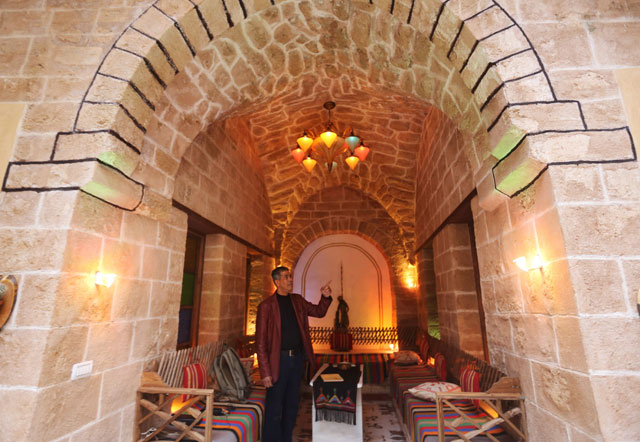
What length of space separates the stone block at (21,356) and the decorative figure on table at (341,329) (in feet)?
17.1

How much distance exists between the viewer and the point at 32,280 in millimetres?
1890

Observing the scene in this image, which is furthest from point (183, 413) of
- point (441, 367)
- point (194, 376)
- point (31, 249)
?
point (441, 367)

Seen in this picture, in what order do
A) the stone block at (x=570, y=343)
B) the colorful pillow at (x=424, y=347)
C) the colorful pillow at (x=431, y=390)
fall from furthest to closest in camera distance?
the colorful pillow at (x=424, y=347) < the colorful pillow at (x=431, y=390) < the stone block at (x=570, y=343)

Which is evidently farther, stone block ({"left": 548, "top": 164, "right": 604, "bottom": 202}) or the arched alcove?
the arched alcove

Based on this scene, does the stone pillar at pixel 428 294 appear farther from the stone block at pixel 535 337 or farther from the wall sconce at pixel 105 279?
the wall sconce at pixel 105 279

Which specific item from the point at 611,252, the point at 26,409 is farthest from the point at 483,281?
the point at 26,409

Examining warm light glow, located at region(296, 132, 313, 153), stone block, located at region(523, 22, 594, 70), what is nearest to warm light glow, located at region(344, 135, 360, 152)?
warm light glow, located at region(296, 132, 313, 153)

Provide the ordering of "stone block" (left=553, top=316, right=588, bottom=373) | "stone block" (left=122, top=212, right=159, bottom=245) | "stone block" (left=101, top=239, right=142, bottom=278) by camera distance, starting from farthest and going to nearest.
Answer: "stone block" (left=122, top=212, right=159, bottom=245) < "stone block" (left=101, top=239, right=142, bottom=278) < "stone block" (left=553, top=316, right=588, bottom=373)

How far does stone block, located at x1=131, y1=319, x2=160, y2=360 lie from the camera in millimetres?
2531

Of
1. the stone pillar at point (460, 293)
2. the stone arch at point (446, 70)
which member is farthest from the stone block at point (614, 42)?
the stone pillar at point (460, 293)

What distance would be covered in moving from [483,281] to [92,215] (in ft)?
9.80

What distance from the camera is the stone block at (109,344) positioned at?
2119mm

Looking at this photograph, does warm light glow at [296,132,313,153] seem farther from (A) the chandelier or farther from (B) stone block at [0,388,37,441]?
(B) stone block at [0,388,37,441]

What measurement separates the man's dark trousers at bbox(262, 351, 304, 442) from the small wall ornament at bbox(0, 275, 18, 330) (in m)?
1.97
